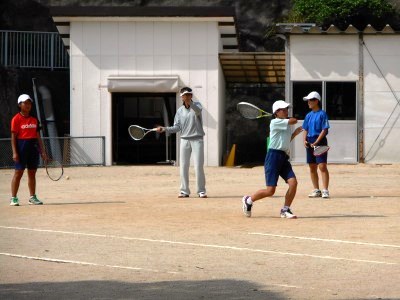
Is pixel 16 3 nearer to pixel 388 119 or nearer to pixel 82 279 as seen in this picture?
pixel 388 119

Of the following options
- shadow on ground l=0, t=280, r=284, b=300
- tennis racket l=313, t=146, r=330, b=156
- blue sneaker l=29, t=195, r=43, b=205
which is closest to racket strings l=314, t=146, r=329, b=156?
tennis racket l=313, t=146, r=330, b=156

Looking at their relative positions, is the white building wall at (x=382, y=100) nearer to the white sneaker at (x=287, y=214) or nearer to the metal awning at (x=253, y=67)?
the metal awning at (x=253, y=67)

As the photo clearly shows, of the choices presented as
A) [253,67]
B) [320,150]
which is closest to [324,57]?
[253,67]

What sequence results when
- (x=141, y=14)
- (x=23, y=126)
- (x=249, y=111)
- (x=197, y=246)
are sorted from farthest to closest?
(x=141, y=14) < (x=23, y=126) < (x=249, y=111) < (x=197, y=246)

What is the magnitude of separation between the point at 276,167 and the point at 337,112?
699 inches

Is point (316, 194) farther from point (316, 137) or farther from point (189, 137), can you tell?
point (189, 137)

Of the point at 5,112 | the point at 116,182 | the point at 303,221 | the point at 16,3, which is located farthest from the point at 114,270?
the point at 16,3

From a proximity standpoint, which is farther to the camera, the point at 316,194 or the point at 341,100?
the point at 341,100

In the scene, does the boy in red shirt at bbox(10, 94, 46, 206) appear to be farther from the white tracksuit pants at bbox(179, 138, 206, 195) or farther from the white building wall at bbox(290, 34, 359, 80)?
the white building wall at bbox(290, 34, 359, 80)

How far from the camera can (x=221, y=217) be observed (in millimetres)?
17578

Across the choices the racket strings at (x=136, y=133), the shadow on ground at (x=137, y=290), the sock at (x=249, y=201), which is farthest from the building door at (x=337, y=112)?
the shadow on ground at (x=137, y=290)

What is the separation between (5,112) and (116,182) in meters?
12.4

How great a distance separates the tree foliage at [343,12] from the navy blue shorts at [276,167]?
Result: 22927mm

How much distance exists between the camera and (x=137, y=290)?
10500mm
